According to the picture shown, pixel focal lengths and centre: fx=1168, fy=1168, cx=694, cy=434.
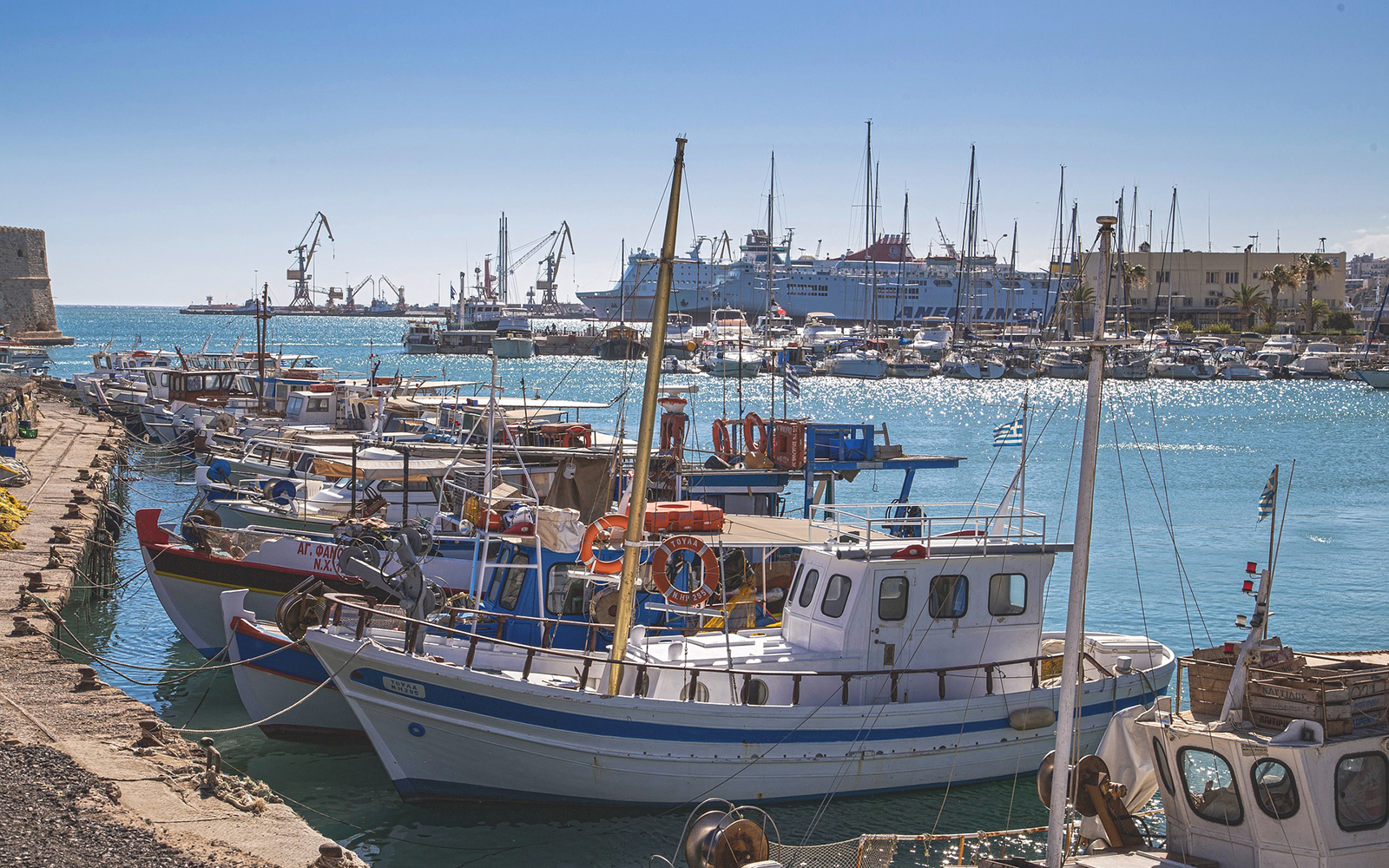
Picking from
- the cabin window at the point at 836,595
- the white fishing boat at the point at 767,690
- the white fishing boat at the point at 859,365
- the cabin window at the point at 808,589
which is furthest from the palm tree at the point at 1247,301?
the cabin window at the point at 836,595

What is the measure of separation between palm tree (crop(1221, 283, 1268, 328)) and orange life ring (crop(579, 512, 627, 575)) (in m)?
138

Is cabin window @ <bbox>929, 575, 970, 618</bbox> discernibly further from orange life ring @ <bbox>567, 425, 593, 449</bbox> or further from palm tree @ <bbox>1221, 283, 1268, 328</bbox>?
palm tree @ <bbox>1221, 283, 1268, 328</bbox>

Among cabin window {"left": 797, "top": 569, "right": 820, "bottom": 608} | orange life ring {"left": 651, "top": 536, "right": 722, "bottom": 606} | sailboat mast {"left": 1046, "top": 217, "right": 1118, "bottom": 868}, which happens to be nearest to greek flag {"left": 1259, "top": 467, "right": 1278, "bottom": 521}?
sailboat mast {"left": 1046, "top": 217, "right": 1118, "bottom": 868}

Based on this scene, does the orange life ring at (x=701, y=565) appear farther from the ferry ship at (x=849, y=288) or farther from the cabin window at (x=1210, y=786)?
the ferry ship at (x=849, y=288)

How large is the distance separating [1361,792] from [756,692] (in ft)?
23.0

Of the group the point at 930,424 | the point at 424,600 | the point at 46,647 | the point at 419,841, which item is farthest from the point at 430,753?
the point at 930,424

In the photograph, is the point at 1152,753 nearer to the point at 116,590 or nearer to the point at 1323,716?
the point at 1323,716

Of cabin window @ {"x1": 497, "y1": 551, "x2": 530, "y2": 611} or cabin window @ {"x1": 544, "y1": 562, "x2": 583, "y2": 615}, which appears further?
cabin window @ {"x1": 497, "y1": 551, "x2": 530, "y2": 611}

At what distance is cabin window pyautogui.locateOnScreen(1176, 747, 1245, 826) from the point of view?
32.3 feet

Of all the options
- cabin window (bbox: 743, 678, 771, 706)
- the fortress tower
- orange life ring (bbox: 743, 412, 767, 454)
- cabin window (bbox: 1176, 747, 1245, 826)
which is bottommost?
cabin window (bbox: 743, 678, 771, 706)

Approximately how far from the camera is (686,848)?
10969mm

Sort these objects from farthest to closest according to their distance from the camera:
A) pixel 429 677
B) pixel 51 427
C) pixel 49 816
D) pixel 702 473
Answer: pixel 51 427 < pixel 702 473 < pixel 429 677 < pixel 49 816

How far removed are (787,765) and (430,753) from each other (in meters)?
4.50

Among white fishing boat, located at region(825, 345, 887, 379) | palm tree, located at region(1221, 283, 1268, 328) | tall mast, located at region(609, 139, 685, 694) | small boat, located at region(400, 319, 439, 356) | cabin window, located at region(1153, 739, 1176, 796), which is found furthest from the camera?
small boat, located at region(400, 319, 439, 356)
